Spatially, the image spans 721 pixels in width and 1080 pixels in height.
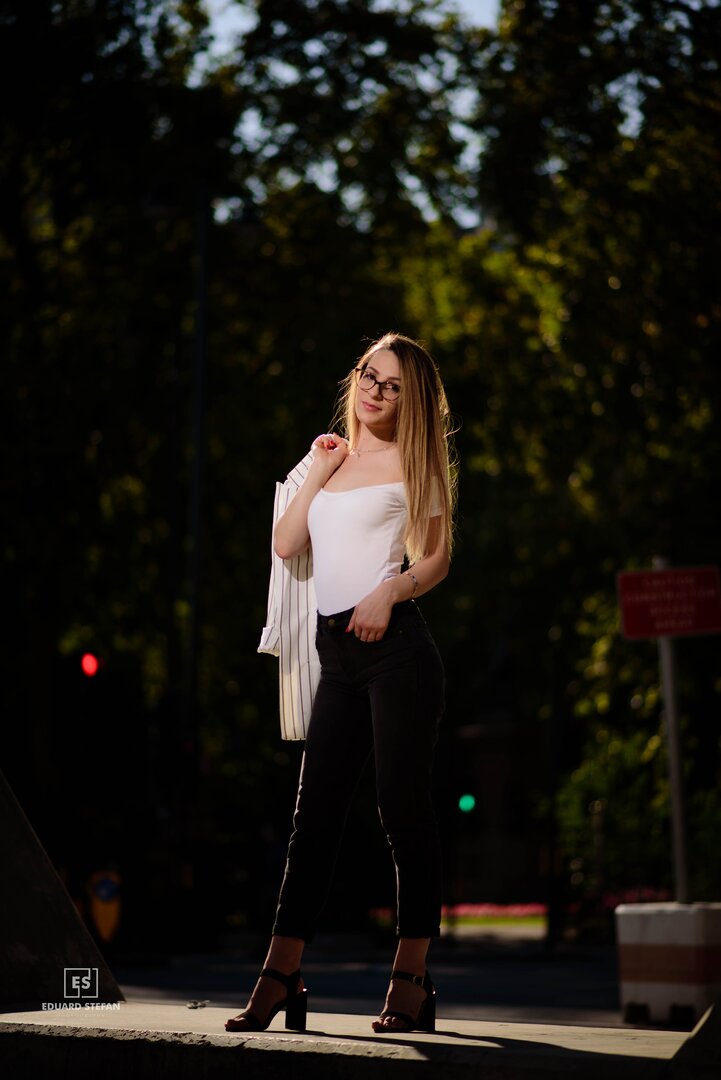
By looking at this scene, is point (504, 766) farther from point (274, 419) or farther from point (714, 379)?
point (714, 379)

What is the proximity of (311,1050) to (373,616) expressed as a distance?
111 cm

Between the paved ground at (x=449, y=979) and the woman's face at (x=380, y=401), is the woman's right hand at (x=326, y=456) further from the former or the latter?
the paved ground at (x=449, y=979)

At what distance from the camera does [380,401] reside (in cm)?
499

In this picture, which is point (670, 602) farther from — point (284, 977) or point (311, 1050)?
point (311, 1050)

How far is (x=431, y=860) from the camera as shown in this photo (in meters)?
4.74

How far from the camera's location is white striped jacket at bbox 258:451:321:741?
492cm

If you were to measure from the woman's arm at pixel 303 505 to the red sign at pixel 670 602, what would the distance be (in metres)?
6.70

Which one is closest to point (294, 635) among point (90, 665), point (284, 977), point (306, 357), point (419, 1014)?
point (284, 977)

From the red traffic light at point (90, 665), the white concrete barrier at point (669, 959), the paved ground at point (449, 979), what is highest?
the red traffic light at point (90, 665)

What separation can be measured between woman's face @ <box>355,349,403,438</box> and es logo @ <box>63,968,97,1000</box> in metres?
1.81

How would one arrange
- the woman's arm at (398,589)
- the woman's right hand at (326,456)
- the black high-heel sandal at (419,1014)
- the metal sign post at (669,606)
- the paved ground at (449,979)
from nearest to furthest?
the black high-heel sandal at (419,1014) < the woman's arm at (398,589) < the woman's right hand at (326,456) < the metal sign post at (669,606) < the paved ground at (449,979)

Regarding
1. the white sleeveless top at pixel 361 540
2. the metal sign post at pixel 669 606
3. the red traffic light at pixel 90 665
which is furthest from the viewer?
the red traffic light at pixel 90 665

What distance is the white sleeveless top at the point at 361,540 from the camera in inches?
190

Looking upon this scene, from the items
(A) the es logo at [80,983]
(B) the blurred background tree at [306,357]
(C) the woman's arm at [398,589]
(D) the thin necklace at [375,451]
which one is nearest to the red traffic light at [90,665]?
(B) the blurred background tree at [306,357]
